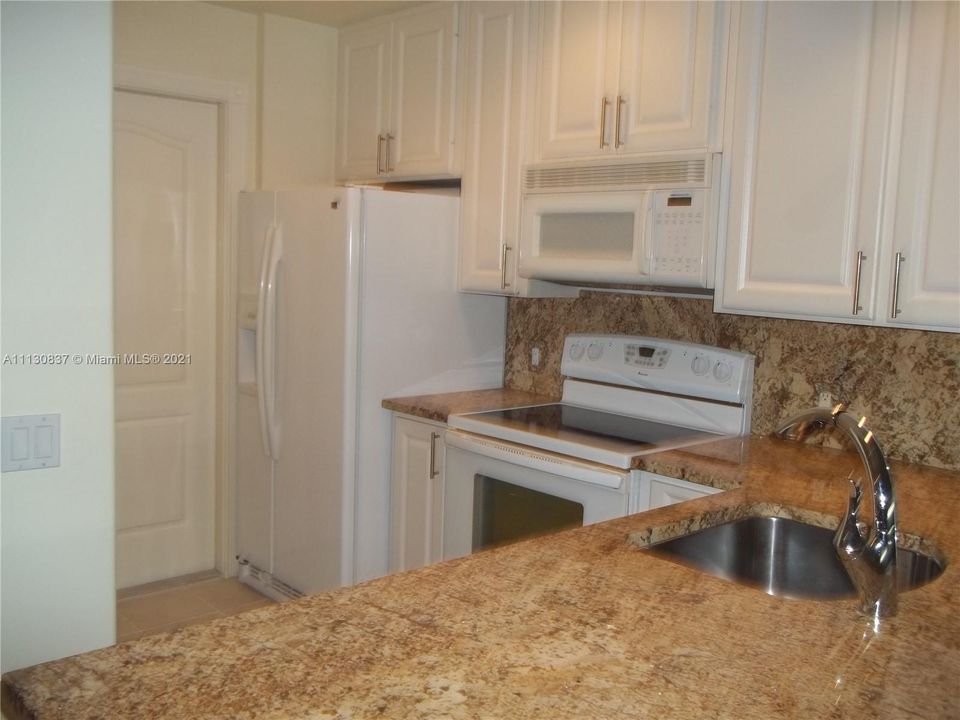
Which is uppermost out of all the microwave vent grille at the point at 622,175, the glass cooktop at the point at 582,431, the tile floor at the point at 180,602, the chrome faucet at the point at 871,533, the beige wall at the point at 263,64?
the beige wall at the point at 263,64

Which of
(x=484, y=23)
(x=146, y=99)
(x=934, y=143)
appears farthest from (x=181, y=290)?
(x=934, y=143)

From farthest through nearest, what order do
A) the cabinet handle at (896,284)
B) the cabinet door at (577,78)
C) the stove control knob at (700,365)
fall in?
the stove control knob at (700,365)
the cabinet door at (577,78)
the cabinet handle at (896,284)

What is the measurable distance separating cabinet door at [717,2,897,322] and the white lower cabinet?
517 mm

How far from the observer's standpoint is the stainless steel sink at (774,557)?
5.97 ft

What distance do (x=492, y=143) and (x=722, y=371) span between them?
113 cm

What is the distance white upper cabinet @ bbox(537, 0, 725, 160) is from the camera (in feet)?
8.34

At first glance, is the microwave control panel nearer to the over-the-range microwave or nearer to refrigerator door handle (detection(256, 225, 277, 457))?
the over-the-range microwave

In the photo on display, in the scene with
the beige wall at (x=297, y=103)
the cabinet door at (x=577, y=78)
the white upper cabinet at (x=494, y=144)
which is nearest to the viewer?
the cabinet door at (x=577, y=78)

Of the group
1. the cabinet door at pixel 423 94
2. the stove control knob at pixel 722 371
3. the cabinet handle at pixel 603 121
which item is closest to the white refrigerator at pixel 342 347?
the cabinet door at pixel 423 94

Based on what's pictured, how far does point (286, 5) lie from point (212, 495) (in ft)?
6.79

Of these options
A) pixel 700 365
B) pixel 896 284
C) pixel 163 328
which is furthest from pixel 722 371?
pixel 163 328

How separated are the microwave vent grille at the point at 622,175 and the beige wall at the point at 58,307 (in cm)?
154

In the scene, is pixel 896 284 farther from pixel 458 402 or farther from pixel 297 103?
pixel 297 103

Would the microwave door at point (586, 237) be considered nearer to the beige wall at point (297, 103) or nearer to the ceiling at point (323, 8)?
the ceiling at point (323, 8)
